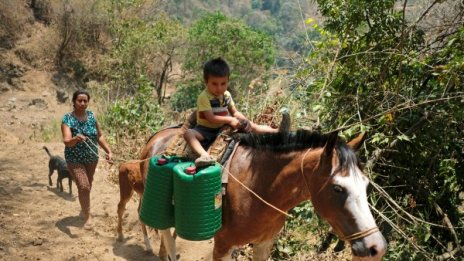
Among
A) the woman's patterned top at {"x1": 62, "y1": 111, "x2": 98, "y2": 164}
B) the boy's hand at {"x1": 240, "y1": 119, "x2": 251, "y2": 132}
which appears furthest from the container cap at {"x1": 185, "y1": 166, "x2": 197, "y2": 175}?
the woman's patterned top at {"x1": 62, "y1": 111, "x2": 98, "y2": 164}

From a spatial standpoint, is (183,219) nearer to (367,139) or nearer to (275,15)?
(367,139)

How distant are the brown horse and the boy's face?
0.41m

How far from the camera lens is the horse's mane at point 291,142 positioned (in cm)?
261

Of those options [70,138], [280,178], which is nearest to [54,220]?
[70,138]

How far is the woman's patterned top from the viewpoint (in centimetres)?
528

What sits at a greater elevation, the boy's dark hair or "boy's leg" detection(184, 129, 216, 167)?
the boy's dark hair

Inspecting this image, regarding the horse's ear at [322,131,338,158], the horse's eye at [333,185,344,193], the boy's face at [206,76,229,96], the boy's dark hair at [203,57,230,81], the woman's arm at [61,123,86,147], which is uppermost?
the boy's dark hair at [203,57,230,81]

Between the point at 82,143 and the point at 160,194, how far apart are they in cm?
259

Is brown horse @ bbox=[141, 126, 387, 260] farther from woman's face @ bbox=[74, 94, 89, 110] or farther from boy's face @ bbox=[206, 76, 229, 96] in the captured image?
woman's face @ bbox=[74, 94, 89, 110]

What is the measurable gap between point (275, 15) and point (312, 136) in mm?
100518

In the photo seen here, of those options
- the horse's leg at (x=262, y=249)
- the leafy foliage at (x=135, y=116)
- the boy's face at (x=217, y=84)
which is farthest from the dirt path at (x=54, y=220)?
the boy's face at (x=217, y=84)

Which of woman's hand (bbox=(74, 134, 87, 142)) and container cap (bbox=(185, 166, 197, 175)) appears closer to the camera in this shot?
container cap (bbox=(185, 166, 197, 175))

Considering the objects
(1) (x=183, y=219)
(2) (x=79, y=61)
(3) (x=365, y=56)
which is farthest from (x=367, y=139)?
(2) (x=79, y=61)

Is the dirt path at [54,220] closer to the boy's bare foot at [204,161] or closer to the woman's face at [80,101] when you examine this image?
the woman's face at [80,101]
